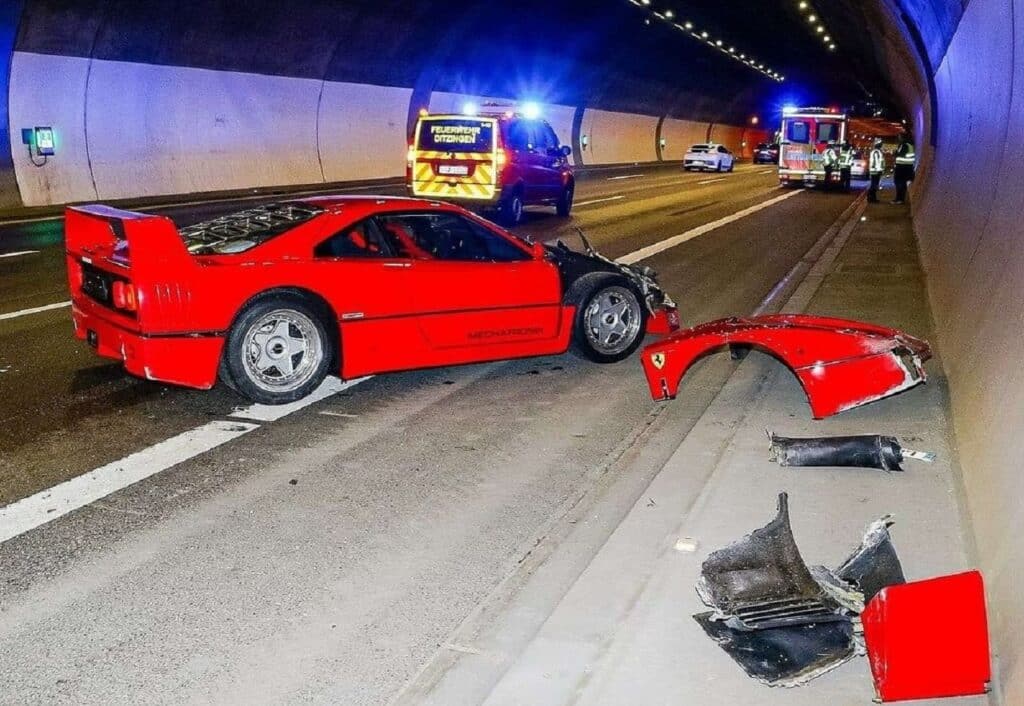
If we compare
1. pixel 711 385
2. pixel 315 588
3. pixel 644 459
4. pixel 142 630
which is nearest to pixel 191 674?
pixel 142 630

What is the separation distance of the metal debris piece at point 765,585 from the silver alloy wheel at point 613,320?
4.37m

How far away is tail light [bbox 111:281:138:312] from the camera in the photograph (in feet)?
22.1

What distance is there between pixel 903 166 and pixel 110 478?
25.6 metres

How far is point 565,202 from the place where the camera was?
23656 mm

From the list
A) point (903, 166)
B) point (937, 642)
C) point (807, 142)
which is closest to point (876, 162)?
point (903, 166)

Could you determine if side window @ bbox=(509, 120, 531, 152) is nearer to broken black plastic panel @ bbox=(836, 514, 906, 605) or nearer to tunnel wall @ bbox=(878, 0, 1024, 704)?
tunnel wall @ bbox=(878, 0, 1024, 704)

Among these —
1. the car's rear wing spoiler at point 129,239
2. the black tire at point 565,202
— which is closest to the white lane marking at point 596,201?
the black tire at point 565,202

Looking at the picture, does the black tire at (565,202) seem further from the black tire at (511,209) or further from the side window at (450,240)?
the side window at (450,240)

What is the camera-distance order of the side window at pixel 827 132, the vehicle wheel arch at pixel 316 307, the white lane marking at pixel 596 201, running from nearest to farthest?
the vehicle wheel arch at pixel 316 307, the white lane marking at pixel 596 201, the side window at pixel 827 132

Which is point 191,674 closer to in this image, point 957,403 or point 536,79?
point 957,403

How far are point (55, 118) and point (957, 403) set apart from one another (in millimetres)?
21517

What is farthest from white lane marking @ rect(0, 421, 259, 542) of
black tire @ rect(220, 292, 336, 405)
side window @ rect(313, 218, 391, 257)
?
side window @ rect(313, 218, 391, 257)

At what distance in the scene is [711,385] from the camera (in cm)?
802

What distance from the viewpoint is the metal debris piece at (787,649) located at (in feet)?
11.8
